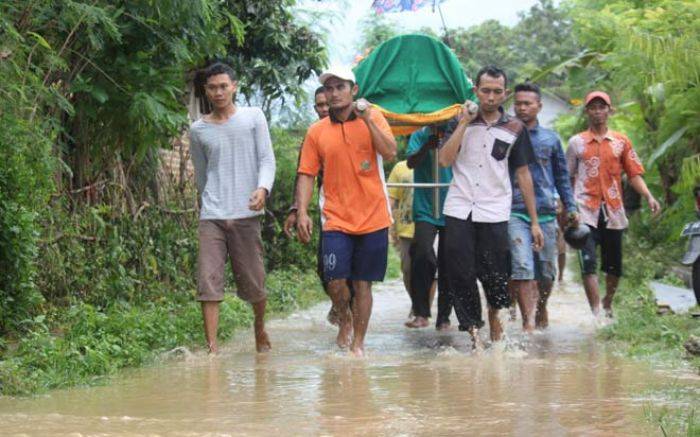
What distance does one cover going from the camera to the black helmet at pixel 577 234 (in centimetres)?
975

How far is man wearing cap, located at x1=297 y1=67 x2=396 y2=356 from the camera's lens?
26.2 feet

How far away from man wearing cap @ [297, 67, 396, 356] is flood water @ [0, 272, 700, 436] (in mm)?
493

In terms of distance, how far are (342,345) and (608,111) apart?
344 cm

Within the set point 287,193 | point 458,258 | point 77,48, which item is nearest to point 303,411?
point 458,258

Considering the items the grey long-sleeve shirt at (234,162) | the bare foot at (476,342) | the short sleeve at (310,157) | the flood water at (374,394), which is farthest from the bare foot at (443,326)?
the grey long-sleeve shirt at (234,162)

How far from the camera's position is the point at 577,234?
9.76m

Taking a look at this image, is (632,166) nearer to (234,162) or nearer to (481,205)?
(481,205)

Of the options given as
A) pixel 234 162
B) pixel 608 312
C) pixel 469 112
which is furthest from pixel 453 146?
pixel 608 312

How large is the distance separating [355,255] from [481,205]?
3.10 feet

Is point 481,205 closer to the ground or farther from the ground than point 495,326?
farther from the ground

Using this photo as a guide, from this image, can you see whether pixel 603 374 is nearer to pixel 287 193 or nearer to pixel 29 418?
pixel 29 418

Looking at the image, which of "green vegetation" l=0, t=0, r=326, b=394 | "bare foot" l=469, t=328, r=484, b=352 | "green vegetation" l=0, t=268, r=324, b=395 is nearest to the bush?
"green vegetation" l=0, t=0, r=326, b=394

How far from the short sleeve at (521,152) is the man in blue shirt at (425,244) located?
0.97 meters

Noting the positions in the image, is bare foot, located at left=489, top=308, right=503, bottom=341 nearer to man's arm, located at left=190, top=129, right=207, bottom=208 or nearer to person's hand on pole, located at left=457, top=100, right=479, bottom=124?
person's hand on pole, located at left=457, top=100, right=479, bottom=124
